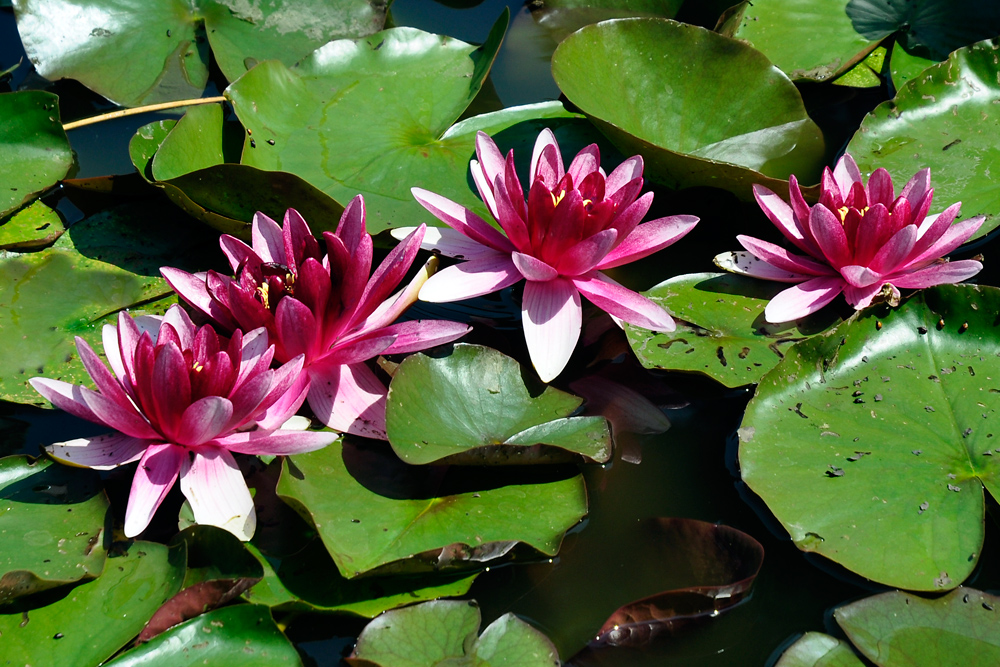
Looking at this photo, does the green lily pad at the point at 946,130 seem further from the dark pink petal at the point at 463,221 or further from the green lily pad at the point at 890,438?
the dark pink petal at the point at 463,221

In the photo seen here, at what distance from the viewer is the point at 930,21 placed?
10.4 feet

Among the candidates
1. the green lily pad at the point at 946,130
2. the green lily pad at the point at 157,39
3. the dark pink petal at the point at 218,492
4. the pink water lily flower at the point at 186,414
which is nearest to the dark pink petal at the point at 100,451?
the pink water lily flower at the point at 186,414

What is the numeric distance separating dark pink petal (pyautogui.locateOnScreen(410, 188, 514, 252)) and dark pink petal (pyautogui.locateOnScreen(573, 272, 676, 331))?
0.29 m

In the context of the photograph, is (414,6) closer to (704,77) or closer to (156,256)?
(704,77)

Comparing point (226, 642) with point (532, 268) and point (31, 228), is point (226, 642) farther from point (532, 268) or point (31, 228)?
point (31, 228)

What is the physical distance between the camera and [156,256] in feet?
8.40

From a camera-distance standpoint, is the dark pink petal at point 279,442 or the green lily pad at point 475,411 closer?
the dark pink petal at point 279,442

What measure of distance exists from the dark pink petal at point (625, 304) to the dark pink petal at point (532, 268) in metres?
0.12

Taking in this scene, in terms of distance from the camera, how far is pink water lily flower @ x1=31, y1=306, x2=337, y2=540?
1.76 metres

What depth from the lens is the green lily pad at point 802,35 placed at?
3049 mm

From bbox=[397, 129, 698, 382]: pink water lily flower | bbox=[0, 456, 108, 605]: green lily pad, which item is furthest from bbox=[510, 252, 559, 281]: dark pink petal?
bbox=[0, 456, 108, 605]: green lily pad

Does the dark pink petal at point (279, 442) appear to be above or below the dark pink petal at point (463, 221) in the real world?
below

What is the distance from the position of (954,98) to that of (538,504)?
2306 millimetres

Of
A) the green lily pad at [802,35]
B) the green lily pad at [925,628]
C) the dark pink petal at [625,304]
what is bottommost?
the green lily pad at [925,628]
